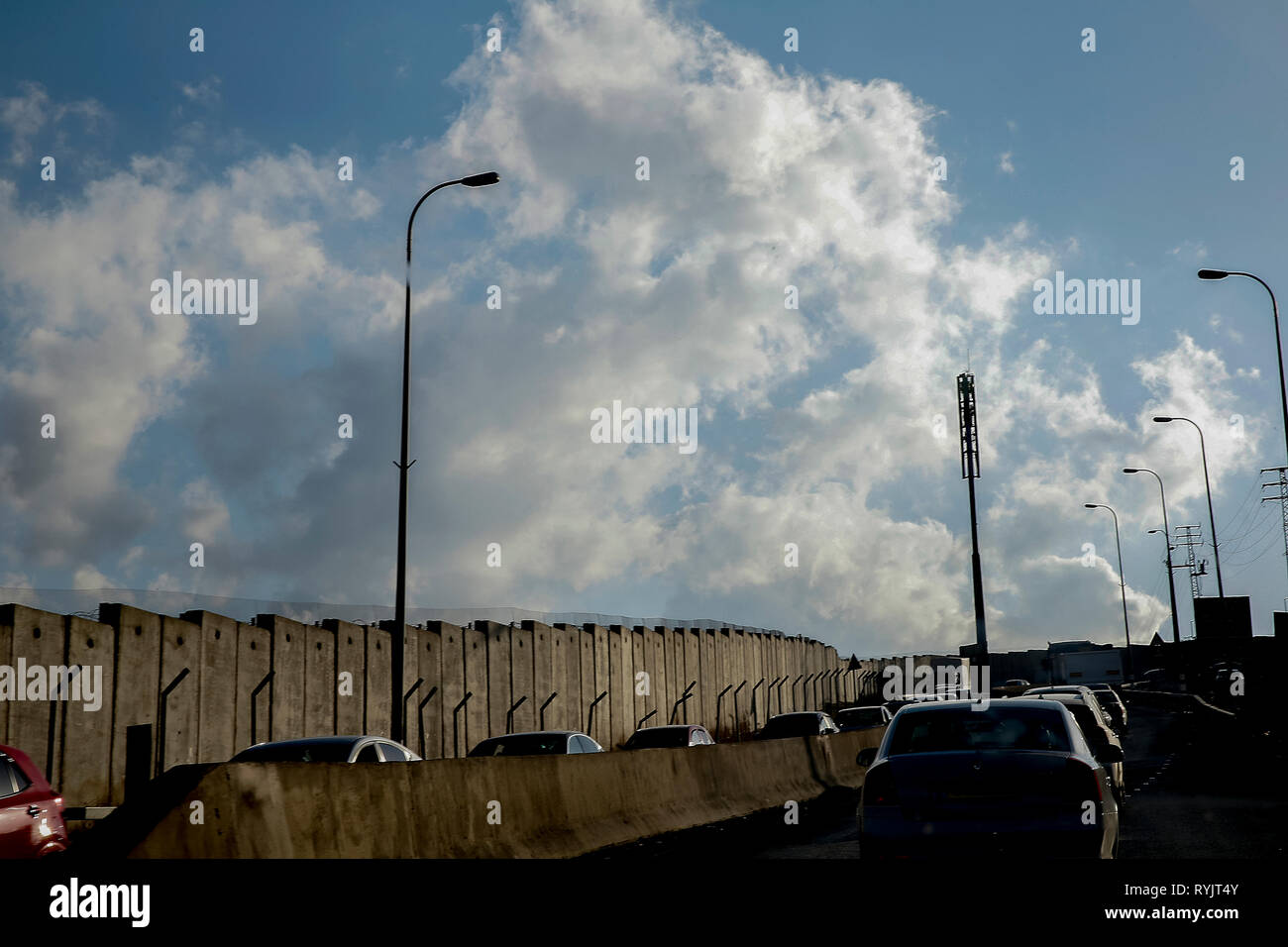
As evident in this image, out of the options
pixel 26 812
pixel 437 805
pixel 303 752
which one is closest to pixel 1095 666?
pixel 303 752

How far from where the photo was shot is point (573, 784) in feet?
49.1

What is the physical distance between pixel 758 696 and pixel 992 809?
176 ft

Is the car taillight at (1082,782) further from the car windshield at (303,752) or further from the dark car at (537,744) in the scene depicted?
the dark car at (537,744)

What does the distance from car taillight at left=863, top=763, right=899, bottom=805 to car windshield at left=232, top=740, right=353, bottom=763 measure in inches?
319

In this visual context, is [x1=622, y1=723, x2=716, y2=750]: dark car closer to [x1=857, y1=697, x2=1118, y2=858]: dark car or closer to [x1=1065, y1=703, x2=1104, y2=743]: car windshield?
[x1=1065, y1=703, x2=1104, y2=743]: car windshield

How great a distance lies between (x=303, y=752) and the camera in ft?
52.1

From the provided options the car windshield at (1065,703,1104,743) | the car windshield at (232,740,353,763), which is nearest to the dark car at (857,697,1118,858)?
the car windshield at (1065,703,1104,743)

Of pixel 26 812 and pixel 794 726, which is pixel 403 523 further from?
pixel 26 812

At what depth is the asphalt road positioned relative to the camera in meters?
13.7

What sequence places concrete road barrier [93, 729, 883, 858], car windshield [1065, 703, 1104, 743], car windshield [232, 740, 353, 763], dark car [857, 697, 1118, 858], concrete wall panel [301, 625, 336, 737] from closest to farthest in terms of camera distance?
concrete road barrier [93, 729, 883, 858] < dark car [857, 697, 1118, 858] < car windshield [232, 740, 353, 763] < car windshield [1065, 703, 1104, 743] < concrete wall panel [301, 625, 336, 737]

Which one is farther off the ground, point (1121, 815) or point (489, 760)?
point (489, 760)
